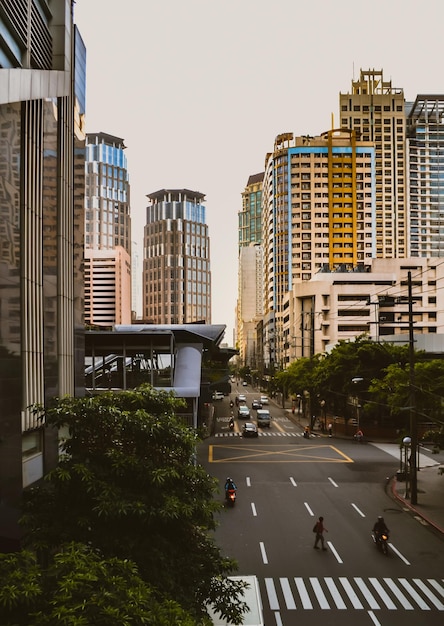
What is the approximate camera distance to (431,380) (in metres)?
41.6

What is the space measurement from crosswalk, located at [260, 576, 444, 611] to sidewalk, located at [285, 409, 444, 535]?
6820 mm

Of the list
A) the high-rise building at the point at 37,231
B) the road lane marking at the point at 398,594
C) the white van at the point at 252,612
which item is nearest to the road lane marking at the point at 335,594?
the road lane marking at the point at 398,594

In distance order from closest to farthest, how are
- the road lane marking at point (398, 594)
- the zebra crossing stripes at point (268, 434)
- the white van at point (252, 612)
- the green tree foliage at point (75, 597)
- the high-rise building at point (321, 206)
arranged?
Answer: the green tree foliage at point (75, 597) < the white van at point (252, 612) < the road lane marking at point (398, 594) < the zebra crossing stripes at point (268, 434) < the high-rise building at point (321, 206)

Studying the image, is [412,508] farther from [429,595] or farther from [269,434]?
[269,434]

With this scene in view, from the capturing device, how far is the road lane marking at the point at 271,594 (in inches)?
721

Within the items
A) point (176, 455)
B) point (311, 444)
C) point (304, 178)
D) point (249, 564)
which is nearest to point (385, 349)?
point (311, 444)

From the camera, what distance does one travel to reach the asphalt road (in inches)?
714

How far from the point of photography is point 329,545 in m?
24.5

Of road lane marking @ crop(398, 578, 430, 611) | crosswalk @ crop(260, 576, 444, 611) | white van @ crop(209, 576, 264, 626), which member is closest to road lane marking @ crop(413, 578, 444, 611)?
crosswalk @ crop(260, 576, 444, 611)

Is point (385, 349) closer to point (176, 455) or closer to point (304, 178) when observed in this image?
point (176, 455)

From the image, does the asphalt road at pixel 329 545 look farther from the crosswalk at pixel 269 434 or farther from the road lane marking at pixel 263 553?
the crosswalk at pixel 269 434

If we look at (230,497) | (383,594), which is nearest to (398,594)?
(383,594)

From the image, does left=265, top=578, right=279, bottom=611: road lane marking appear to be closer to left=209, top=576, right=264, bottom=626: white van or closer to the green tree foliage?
left=209, top=576, right=264, bottom=626: white van

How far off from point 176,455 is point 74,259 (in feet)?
35.3
